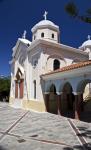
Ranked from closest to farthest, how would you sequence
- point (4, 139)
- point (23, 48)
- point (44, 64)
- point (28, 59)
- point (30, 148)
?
point (30, 148) → point (4, 139) → point (44, 64) → point (28, 59) → point (23, 48)

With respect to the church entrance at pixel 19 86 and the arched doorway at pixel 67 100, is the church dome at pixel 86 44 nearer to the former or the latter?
the church entrance at pixel 19 86

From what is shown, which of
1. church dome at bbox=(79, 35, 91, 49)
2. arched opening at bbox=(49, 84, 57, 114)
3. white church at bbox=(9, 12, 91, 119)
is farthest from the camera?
church dome at bbox=(79, 35, 91, 49)

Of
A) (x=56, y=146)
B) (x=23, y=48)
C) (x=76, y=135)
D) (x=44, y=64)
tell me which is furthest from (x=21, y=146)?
(x=23, y=48)

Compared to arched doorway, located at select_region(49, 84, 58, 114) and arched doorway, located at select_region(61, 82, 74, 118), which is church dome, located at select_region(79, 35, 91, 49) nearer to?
arched doorway, located at select_region(61, 82, 74, 118)

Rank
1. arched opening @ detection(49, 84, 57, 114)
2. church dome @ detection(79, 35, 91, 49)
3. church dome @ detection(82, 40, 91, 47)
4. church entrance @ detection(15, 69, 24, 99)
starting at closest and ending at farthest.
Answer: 1. arched opening @ detection(49, 84, 57, 114)
2. church entrance @ detection(15, 69, 24, 99)
3. church dome @ detection(79, 35, 91, 49)
4. church dome @ detection(82, 40, 91, 47)

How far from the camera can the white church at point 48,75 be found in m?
18.3

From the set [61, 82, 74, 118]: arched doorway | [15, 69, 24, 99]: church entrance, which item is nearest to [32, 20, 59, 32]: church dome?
[15, 69, 24, 99]: church entrance

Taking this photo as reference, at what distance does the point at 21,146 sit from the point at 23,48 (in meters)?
19.0

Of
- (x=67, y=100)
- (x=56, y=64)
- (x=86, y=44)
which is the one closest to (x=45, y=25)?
(x=56, y=64)

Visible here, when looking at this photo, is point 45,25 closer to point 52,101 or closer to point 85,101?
point 52,101

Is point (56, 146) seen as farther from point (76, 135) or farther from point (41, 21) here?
point (41, 21)

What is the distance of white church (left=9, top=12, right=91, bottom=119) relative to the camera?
18.3 meters

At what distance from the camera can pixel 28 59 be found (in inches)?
970

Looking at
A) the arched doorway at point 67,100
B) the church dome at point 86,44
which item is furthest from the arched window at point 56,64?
the church dome at point 86,44
